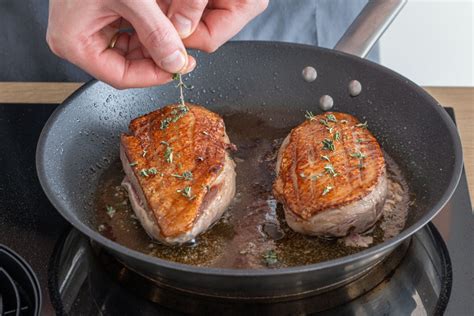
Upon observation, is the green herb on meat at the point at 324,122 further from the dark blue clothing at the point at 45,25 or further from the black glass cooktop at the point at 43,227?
the dark blue clothing at the point at 45,25

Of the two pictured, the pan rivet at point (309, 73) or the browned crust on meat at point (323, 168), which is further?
the pan rivet at point (309, 73)

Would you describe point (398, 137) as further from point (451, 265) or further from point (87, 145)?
point (87, 145)

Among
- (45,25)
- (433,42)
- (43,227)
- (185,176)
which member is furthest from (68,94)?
(433,42)

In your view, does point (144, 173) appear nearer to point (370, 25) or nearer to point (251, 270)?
point (251, 270)

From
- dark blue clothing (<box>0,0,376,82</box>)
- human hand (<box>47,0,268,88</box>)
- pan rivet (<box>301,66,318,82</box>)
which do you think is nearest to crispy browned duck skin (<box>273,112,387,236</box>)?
pan rivet (<box>301,66,318,82</box>)

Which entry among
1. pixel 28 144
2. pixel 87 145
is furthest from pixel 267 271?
pixel 28 144

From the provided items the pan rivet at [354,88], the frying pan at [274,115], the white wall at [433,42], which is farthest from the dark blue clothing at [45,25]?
the white wall at [433,42]
